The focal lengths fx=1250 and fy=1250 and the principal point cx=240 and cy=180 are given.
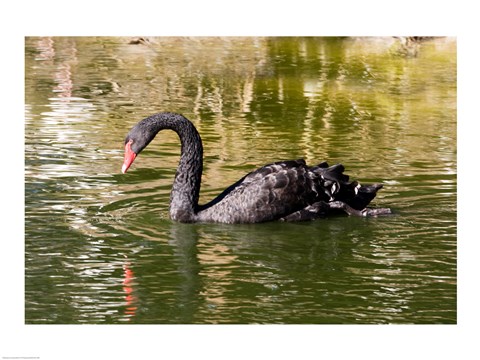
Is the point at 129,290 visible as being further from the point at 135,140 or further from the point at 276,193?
the point at 276,193

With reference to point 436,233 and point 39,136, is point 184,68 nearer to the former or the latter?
point 39,136

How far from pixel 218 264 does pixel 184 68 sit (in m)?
6.72

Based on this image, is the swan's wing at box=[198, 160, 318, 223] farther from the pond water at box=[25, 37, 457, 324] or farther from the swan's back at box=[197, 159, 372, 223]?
the pond water at box=[25, 37, 457, 324]

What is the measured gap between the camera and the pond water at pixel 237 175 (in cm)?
755

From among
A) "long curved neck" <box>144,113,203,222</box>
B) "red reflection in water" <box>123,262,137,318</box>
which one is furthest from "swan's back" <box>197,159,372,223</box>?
"red reflection in water" <box>123,262,137,318</box>

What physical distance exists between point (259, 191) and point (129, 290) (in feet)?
5.88

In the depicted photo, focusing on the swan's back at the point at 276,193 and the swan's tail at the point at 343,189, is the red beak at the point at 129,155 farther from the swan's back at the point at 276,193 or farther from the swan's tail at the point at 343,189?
the swan's tail at the point at 343,189

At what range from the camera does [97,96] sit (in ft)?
43.3

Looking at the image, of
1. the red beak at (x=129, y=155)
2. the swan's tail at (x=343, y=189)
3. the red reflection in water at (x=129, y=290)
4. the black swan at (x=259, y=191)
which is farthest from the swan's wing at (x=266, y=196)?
the red reflection in water at (x=129, y=290)

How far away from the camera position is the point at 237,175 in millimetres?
10352

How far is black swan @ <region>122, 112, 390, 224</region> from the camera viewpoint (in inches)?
360

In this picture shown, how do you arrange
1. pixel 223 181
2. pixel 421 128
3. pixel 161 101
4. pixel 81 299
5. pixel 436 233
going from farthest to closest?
pixel 161 101 < pixel 421 128 < pixel 223 181 < pixel 436 233 < pixel 81 299

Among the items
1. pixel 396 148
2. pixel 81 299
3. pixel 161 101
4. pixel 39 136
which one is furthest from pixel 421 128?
pixel 81 299

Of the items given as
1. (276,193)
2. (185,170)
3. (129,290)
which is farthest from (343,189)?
(129,290)
